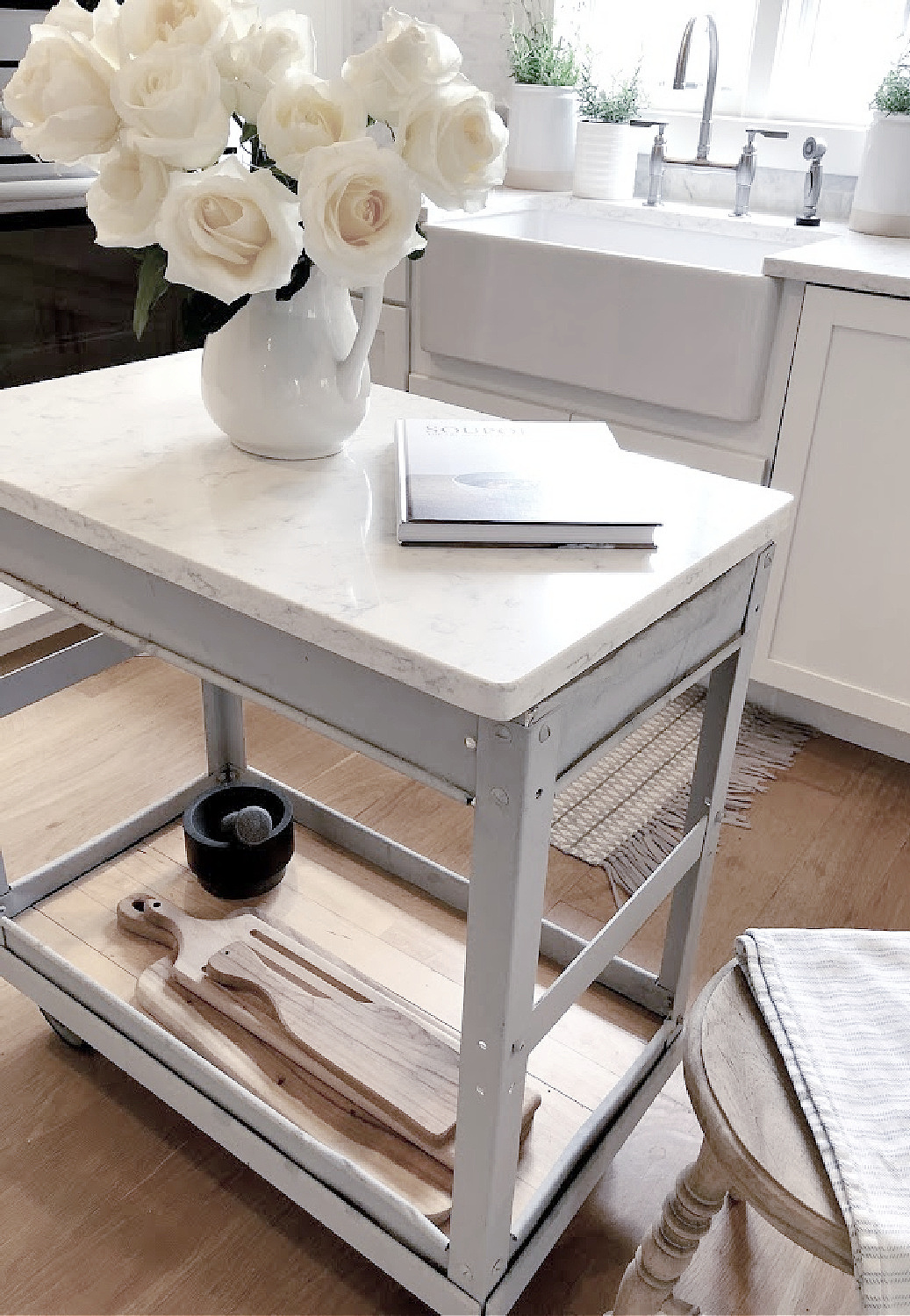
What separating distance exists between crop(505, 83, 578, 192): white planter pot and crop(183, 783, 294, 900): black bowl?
1.79 metres

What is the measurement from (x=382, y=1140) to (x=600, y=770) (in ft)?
3.30

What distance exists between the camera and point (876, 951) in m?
0.99

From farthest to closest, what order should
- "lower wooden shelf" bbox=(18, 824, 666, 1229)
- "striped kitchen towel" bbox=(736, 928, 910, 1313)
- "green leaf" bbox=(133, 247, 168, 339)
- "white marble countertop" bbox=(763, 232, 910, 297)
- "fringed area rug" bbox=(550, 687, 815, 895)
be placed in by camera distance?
1. "fringed area rug" bbox=(550, 687, 815, 895)
2. "white marble countertop" bbox=(763, 232, 910, 297)
3. "lower wooden shelf" bbox=(18, 824, 666, 1229)
4. "green leaf" bbox=(133, 247, 168, 339)
5. "striped kitchen towel" bbox=(736, 928, 910, 1313)

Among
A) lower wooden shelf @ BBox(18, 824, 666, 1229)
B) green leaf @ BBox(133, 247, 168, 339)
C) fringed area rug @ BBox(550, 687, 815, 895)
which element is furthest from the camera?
fringed area rug @ BBox(550, 687, 815, 895)

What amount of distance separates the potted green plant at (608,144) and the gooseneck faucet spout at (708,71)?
150mm

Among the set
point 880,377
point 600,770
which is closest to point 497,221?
point 880,377

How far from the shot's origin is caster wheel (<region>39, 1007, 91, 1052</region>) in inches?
57.9

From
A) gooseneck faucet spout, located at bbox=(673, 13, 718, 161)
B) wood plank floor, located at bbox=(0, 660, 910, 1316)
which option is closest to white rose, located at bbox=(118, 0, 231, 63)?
wood plank floor, located at bbox=(0, 660, 910, 1316)

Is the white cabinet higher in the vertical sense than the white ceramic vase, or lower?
lower

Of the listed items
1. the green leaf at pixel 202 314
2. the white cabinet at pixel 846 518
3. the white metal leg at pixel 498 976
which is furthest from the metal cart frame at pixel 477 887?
the white cabinet at pixel 846 518

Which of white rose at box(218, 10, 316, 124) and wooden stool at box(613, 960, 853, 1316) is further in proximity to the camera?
white rose at box(218, 10, 316, 124)

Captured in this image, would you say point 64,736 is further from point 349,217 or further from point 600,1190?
point 349,217

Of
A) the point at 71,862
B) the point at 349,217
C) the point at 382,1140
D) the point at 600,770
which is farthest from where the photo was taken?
the point at 600,770

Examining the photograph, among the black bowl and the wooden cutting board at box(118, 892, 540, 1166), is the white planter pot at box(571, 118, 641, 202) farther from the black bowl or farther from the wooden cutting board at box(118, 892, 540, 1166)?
the wooden cutting board at box(118, 892, 540, 1166)
